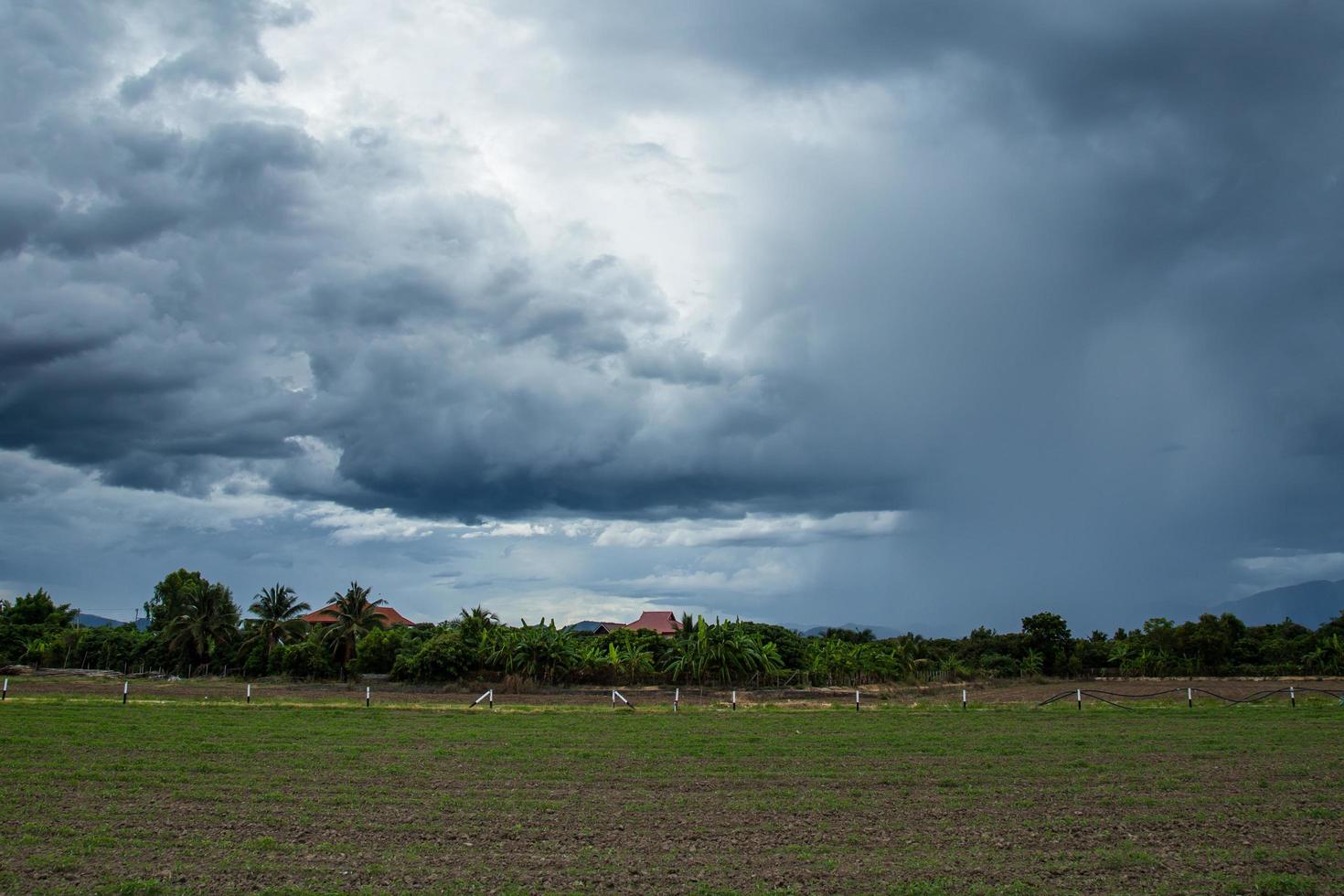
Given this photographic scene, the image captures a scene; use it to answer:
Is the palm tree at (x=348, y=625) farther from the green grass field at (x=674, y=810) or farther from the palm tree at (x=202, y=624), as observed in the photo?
the green grass field at (x=674, y=810)

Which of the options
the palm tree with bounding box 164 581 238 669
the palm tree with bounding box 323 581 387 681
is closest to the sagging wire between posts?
the palm tree with bounding box 323 581 387 681

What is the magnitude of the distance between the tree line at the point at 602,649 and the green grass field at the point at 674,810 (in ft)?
114

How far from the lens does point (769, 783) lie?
61.9 ft

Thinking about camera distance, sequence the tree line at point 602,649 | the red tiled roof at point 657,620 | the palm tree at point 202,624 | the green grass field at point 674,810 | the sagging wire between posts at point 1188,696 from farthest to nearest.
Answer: the red tiled roof at point 657,620 < the palm tree at point 202,624 < the tree line at point 602,649 < the sagging wire between posts at point 1188,696 < the green grass field at point 674,810

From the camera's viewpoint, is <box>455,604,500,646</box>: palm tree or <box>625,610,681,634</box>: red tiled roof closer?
<box>455,604,500,646</box>: palm tree

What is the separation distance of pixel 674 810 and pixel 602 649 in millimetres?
56028

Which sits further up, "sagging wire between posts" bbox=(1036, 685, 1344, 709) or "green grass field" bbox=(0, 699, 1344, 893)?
"green grass field" bbox=(0, 699, 1344, 893)

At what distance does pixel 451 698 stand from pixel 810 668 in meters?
27.0

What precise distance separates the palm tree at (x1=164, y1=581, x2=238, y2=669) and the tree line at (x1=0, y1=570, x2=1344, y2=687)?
4.8 inches

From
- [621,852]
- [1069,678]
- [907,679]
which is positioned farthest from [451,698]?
[1069,678]

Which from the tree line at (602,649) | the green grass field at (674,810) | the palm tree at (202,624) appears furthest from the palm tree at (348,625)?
the green grass field at (674,810)

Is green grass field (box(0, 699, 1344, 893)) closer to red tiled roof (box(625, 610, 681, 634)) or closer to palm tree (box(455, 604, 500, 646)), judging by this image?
palm tree (box(455, 604, 500, 646))

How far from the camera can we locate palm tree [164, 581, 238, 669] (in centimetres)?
8219

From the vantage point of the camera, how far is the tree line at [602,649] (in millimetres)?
63562
